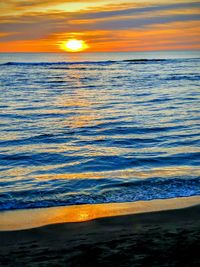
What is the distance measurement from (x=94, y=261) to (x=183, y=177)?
548cm

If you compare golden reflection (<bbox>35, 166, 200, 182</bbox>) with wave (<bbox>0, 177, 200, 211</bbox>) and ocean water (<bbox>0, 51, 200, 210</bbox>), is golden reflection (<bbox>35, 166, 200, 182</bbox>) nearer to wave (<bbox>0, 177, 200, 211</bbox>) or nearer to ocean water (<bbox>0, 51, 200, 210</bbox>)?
ocean water (<bbox>0, 51, 200, 210</bbox>)

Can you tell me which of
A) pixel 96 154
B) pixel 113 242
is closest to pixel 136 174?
pixel 96 154

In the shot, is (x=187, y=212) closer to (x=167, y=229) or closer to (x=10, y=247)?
(x=167, y=229)

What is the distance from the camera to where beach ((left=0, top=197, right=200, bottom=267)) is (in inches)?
210

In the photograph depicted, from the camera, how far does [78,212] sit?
804 cm

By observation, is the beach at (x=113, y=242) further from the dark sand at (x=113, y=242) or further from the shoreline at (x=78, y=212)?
the shoreline at (x=78, y=212)

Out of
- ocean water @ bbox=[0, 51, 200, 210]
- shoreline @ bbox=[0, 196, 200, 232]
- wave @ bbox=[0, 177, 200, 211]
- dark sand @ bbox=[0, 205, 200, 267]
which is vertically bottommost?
dark sand @ bbox=[0, 205, 200, 267]

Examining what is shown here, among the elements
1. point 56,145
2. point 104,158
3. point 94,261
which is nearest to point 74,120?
point 56,145

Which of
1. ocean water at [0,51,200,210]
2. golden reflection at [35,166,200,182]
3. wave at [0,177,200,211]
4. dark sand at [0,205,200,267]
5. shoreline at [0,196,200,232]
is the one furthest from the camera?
golden reflection at [35,166,200,182]

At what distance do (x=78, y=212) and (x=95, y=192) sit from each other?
1417 mm

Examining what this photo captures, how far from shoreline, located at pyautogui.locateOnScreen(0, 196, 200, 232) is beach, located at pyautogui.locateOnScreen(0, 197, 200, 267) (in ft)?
1.06

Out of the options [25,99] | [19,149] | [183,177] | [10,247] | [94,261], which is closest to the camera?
[94,261]

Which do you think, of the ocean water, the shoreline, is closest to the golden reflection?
the ocean water

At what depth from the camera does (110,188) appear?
961cm
